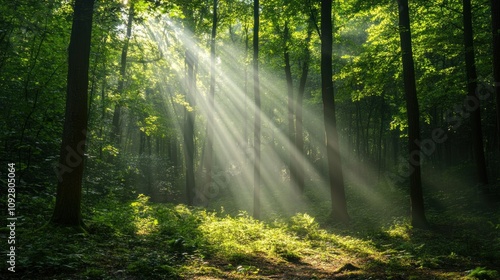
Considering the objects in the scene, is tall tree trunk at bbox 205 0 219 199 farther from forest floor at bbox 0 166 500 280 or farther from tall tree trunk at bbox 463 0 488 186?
tall tree trunk at bbox 463 0 488 186

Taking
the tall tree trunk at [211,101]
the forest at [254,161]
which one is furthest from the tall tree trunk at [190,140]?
→ the tall tree trunk at [211,101]

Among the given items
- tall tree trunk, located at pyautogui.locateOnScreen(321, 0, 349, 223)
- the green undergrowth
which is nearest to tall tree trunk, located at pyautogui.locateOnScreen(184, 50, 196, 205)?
the green undergrowth

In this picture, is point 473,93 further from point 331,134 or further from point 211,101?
point 211,101

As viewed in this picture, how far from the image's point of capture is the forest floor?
5992 mm

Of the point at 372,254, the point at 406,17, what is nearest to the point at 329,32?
the point at 406,17

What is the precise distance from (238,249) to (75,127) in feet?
16.0

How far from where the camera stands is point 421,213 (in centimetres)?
1205

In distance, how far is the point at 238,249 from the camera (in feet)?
27.5

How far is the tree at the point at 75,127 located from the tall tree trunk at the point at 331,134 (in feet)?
31.1

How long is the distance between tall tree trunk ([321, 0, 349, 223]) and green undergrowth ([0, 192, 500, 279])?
1839 mm

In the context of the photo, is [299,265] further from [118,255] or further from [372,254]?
[118,255]

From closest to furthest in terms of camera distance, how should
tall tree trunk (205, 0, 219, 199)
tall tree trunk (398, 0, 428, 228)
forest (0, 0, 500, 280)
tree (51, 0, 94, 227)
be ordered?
forest (0, 0, 500, 280)
tree (51, 0, 94, 227)
tall tree trunk (398, 0, 428, 228)
tall tree trunk (205, 0, 219, 199)

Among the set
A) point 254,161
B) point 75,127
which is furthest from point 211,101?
point 75,127

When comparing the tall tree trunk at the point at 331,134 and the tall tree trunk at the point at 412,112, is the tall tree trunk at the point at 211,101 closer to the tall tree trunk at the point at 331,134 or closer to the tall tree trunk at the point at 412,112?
the tall tree trunk at the point at 331,134
